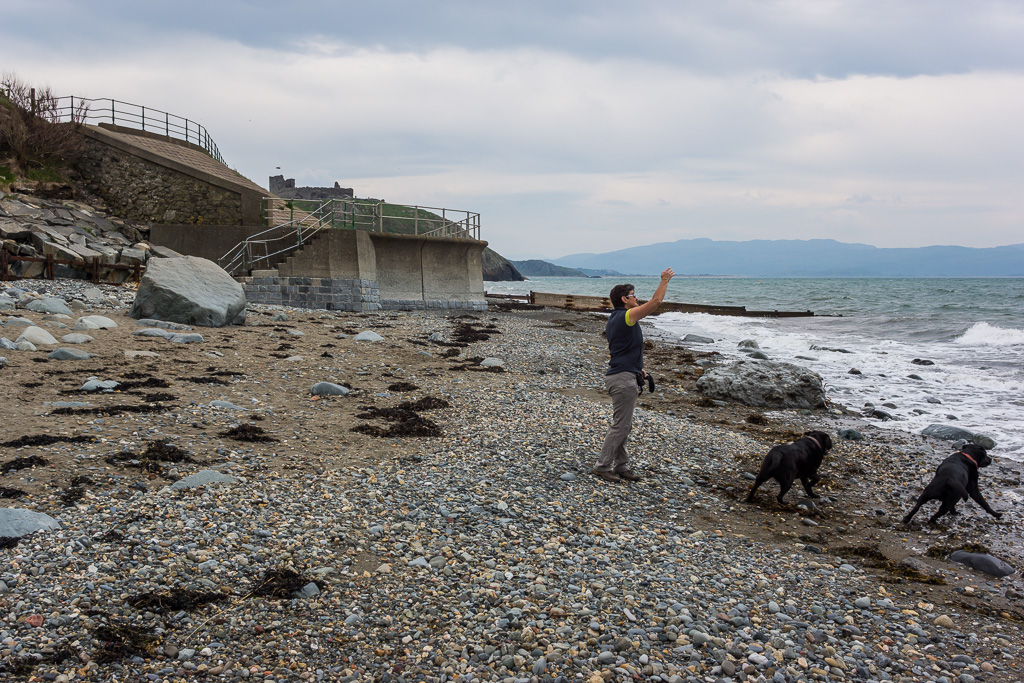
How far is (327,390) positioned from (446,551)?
6.15 meters

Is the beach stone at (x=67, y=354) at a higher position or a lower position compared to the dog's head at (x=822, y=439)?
higher

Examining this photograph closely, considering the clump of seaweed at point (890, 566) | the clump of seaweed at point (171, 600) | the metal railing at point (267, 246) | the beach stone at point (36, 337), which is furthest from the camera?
the metal railing at point (267, 246)

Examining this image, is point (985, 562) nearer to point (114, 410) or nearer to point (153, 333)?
point (114, 410)

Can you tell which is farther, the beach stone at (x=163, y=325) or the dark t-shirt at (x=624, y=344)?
the beach stone at (x=163, y=325)

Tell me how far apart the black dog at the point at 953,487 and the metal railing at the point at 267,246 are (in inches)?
945

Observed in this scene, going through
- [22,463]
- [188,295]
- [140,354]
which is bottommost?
[22,463]

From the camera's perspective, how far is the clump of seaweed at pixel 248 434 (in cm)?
806

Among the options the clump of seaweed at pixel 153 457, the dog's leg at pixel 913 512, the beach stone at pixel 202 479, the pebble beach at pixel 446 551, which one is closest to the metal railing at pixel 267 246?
the pebble beach at pixel 446 551

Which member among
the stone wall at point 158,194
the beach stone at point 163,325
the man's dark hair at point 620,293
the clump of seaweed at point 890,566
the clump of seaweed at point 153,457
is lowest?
the clump of seaweed at point 890,566

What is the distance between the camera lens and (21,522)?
17.0 feet

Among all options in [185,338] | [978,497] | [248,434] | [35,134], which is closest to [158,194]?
[35,134]

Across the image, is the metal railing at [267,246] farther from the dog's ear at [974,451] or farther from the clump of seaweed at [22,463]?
the dog's ear at [974,451]

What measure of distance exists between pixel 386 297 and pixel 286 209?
5795 mm

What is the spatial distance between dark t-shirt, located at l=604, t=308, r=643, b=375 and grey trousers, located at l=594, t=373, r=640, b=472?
0.10 metres
